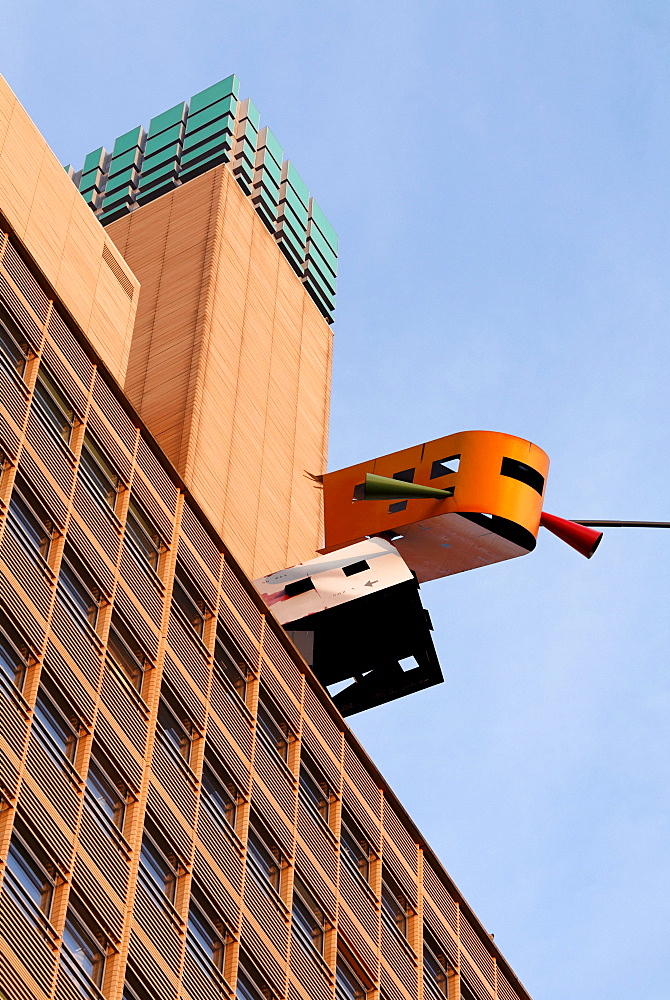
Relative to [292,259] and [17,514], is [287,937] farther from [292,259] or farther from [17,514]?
[292,259]

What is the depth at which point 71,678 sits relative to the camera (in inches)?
1549

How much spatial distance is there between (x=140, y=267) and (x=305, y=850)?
36.9 metres

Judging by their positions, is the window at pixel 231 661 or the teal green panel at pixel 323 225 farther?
the teal green panel at pixel 323 225

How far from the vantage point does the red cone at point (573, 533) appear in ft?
225

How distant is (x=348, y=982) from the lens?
47.8m

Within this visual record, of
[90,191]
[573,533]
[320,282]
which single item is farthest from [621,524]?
[90,191]

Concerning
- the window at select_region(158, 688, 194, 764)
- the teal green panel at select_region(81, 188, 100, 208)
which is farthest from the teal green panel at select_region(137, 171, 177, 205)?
the window at select_region(158, 688, 194, 764)

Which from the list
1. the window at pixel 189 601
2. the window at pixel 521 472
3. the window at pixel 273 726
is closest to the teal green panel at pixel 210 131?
the window at pixel 521 472

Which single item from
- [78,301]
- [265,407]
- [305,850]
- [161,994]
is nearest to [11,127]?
[78,301]

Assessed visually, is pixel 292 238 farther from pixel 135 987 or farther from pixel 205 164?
pixel 135 987

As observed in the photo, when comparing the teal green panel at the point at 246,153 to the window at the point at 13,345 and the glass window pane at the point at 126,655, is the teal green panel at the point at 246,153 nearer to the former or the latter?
the window at the point at 13,345

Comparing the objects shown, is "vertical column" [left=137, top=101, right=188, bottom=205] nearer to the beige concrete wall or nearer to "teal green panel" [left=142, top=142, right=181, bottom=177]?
"teal green panel" [left=142, top=142, right=181, bottom=177]

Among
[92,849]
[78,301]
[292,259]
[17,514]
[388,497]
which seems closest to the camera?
[92,849]

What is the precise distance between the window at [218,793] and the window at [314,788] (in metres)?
4.84
